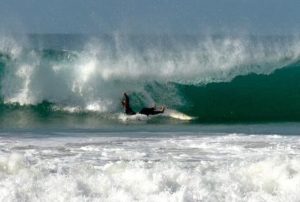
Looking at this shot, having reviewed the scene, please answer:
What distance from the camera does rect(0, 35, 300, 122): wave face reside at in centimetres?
2091

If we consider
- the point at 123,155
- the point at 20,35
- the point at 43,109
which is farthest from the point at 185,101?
the point at 123,155

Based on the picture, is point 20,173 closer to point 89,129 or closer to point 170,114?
point 89,129

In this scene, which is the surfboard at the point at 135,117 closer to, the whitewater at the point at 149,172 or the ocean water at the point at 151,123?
the ocean water at the point at 151,123

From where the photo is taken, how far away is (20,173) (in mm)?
8953

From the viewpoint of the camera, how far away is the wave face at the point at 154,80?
20.9 meters

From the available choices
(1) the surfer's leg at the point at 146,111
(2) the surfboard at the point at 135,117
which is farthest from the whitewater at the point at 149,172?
(1) the surfer's leg at the point at 146,111

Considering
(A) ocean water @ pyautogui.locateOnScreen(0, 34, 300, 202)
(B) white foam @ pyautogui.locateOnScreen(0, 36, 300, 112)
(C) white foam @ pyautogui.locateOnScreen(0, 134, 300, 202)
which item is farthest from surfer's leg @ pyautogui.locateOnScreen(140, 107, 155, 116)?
(C) white foam @ pyautogui.locateOnScreen(0, 134, 300, 202)

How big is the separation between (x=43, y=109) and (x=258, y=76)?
8157 mm

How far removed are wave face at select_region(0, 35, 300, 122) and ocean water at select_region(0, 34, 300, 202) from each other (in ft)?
0.15

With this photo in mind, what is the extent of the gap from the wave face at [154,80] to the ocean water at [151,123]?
0.15 ft

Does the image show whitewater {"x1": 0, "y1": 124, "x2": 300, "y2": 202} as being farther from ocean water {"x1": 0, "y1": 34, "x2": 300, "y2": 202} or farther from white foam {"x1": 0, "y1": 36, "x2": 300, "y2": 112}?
white foam {"x1": 0, "y1": 36, "x2": 300, "y2": 112}

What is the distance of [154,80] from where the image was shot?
23500mm

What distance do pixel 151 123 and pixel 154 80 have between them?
6.30 meters

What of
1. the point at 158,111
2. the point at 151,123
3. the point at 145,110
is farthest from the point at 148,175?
the point at 158,111
